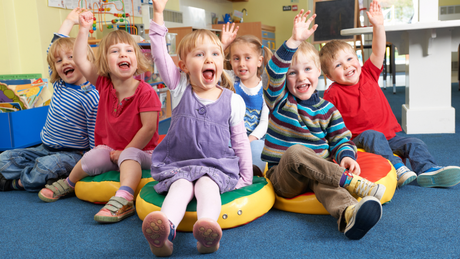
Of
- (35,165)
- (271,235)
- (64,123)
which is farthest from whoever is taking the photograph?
(64,123)

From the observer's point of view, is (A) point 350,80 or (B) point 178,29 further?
(B) point 178,29

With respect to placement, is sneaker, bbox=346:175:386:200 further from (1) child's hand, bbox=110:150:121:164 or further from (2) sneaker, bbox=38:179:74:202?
(2) sneaker, bbox=38:179:74:202

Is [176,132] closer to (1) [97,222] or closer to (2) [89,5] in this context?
(1) [97,222]

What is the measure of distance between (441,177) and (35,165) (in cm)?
165

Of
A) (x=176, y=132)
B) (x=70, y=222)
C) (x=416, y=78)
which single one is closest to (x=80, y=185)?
(x=70, y=222)

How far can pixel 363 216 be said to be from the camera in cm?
98

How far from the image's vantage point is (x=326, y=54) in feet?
5.42

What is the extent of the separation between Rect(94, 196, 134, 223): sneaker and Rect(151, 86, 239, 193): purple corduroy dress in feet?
0.52

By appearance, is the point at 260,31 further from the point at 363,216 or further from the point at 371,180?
the point at 363,216

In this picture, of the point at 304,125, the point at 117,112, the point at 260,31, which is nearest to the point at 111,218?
the point at 117,112

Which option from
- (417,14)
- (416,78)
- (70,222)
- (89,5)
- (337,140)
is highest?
(89,5)

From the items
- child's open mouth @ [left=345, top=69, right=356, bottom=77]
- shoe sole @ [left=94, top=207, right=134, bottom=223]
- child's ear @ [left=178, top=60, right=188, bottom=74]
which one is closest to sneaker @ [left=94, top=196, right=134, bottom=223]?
shoe sole @ [left=94, top=207, right=134, bottom=223]

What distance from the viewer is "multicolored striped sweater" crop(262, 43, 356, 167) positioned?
1326 millimetres

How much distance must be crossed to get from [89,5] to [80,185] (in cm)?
240
